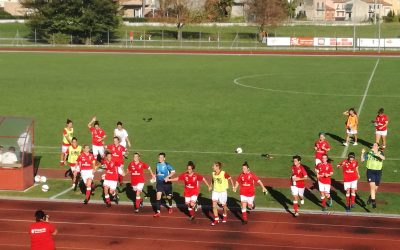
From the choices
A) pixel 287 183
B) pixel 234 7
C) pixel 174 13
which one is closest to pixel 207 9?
pixel 174 13

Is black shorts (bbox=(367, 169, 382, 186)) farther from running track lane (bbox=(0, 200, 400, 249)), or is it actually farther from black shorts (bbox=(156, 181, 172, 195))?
black shorts (bbox=(156, 181, 172, 195))

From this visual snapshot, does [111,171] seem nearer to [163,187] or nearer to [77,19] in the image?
[163,187]

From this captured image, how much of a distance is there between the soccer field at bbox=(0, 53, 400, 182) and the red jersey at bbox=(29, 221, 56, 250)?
11.6 meters

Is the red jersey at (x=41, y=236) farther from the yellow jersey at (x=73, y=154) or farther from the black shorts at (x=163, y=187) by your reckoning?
the yellow jersey at (x=73, y=154)

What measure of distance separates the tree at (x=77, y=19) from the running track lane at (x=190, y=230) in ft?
226

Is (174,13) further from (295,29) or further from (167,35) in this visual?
(295,29)

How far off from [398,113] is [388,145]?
7.03 m

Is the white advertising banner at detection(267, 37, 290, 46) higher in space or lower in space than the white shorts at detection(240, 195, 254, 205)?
higher

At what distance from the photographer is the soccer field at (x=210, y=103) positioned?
27.8 meters

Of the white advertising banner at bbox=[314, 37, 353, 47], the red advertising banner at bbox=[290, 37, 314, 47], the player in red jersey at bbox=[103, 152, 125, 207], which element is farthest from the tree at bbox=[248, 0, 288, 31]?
the player in red jersey at bbox=[103, 152, 125, 207]

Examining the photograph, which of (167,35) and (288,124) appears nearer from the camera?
(288,124)

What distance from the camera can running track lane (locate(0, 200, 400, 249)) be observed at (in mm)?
16844

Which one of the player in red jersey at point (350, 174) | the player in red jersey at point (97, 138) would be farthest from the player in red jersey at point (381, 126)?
the player in red jersey at point (97, 138)

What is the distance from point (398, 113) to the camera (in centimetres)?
3462
